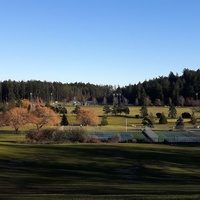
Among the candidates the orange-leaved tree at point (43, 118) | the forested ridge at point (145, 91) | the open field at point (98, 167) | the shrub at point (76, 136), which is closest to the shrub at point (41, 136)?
the shrub at point (76, 136)

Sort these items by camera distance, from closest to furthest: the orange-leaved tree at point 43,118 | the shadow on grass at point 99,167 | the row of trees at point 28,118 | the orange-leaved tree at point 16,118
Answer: the shadow on grass at point 99,167 → the orange-leaved tree at point 16,118 → the row of trees at point 28,118 → the orange-leaved tree at point 43,118

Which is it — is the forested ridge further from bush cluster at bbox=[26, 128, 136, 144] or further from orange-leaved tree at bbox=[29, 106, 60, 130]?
bush cluster at bbox=[26, 128, 136, 144]

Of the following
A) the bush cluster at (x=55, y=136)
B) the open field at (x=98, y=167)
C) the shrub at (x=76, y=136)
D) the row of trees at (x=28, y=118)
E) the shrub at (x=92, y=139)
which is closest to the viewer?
the open field at (x=98, y=167)

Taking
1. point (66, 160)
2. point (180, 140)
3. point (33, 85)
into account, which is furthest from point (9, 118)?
point (33, 85)

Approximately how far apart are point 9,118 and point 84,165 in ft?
147

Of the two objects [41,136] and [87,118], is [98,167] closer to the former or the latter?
[41,136]

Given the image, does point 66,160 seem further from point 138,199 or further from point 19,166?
point 138,199

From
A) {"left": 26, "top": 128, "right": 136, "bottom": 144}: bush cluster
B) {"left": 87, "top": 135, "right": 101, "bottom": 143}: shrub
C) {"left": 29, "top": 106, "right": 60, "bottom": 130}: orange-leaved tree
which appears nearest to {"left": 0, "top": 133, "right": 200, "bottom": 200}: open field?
{"left": 87, "top": 135, "right": 101, "bottom": 143}: shrub

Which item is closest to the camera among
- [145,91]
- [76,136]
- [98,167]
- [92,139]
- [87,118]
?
[98,167]

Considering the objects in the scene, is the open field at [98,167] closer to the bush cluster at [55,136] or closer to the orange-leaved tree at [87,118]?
the bush cluster at [55,136]

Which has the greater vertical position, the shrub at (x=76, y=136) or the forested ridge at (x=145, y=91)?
the forested ridge at (x=145, y=91)

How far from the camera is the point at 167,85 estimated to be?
6097 inches

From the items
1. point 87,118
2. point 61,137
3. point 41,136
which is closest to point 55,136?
point 61,137

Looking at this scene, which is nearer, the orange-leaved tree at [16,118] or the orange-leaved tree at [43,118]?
the orange-leaved tree at [16,118]
